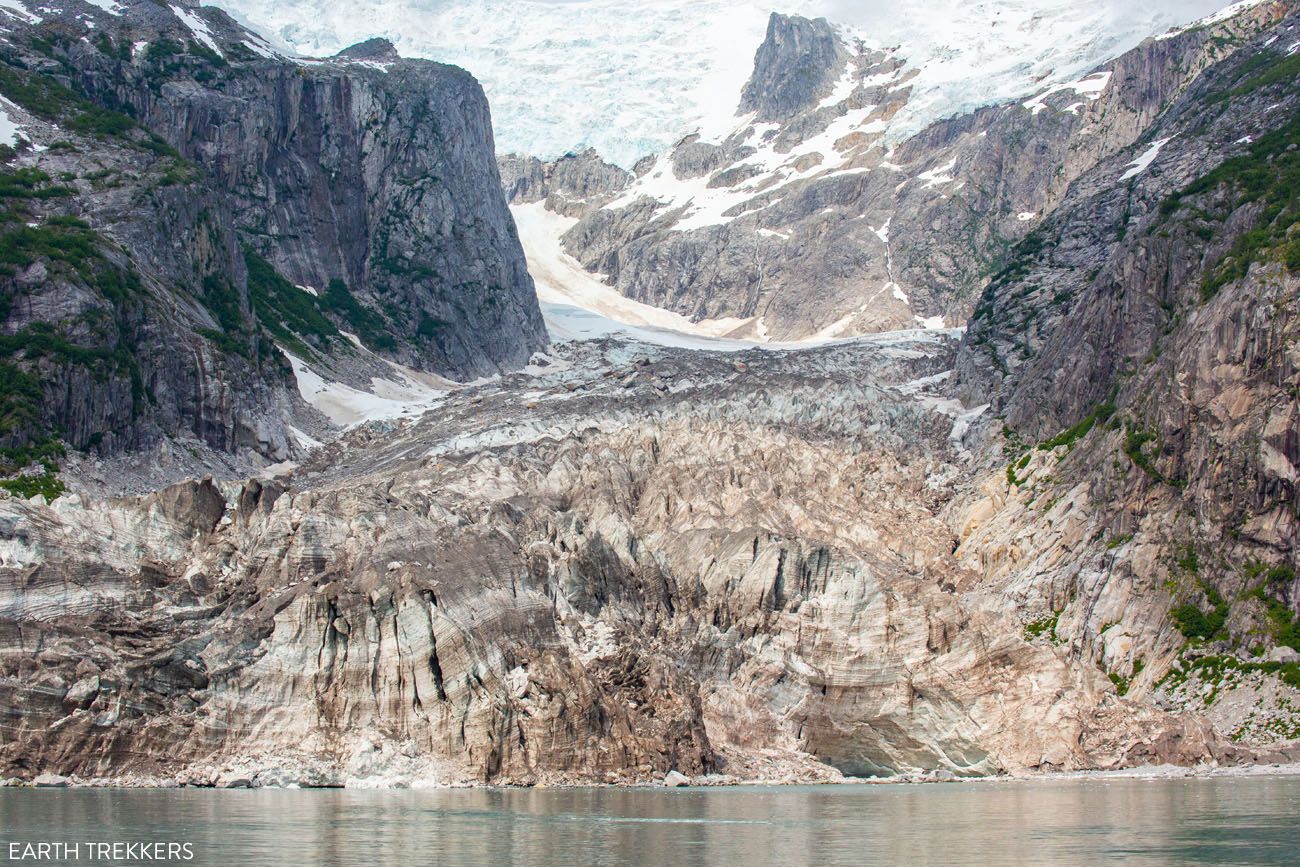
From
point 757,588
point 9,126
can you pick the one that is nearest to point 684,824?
point 757,588

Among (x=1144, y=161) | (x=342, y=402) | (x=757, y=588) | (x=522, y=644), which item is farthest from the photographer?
(x=342, y=402)

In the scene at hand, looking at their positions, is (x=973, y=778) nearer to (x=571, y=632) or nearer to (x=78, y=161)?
(x=571, y=632)

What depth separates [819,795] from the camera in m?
85.8

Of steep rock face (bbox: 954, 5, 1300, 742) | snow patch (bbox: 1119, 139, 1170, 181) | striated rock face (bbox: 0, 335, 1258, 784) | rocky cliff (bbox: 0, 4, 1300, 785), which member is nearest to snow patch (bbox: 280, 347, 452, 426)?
rocky cliff (bbox: 0, 4, 1300, 785)

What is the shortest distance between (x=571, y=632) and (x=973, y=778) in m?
22.3

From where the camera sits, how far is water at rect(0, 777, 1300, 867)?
58.0m

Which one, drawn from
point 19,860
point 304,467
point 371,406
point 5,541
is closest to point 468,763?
point 5,541

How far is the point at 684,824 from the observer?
68000 millimetres

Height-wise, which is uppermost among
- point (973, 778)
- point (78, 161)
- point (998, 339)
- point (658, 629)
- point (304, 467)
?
point (78, 161)

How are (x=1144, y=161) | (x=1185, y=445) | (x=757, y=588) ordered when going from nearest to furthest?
(x=757, y=588), (x=1185, y=445), (x=1144, y=161)

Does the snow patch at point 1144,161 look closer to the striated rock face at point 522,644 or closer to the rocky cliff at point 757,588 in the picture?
the rocky cliff at point 757,588

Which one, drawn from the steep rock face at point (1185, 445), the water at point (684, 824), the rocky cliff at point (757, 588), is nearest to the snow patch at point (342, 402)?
the rocky cliff at point (757, 588)

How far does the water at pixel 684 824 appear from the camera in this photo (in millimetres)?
58031

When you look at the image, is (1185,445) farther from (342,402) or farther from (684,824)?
(342,402)
